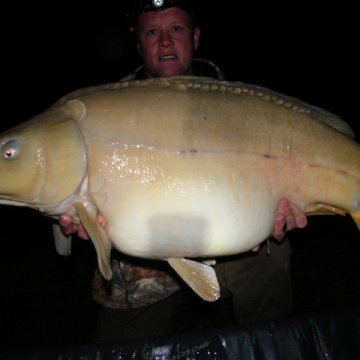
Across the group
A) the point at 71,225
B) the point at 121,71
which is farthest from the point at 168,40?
the point at 121,71

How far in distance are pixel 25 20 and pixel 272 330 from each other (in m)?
15.2

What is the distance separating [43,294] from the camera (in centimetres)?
293

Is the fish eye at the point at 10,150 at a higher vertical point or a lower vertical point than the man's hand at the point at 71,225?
higher

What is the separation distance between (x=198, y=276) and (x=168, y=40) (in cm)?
146

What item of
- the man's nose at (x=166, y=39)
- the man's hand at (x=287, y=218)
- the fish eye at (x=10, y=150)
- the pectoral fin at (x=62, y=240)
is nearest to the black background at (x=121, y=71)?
the pectoral fin at (x=62, y=240)

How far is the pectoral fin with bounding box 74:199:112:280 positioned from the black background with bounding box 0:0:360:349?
1.60 m

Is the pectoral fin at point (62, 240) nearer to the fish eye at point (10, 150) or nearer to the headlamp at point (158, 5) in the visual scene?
the fish eye at point (10, 150)

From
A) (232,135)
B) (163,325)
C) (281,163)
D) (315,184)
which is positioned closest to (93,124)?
(232,135)

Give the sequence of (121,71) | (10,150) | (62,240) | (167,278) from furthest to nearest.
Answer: (121,71), (167,278), (62,240), (10,150)

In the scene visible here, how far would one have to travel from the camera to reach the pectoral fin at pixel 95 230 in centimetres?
134

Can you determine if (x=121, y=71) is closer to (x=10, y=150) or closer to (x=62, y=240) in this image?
(x=62, y=240)

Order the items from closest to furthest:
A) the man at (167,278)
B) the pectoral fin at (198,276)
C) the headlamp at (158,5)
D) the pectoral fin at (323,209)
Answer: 1. the pectoral fin at (198,276)
2. the pectoral fin at (323,209)
3. the man at (167,278)
4. the headlamp at (158,5)

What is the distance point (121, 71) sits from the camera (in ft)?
44.1

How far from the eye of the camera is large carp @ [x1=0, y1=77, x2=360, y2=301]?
133cm
